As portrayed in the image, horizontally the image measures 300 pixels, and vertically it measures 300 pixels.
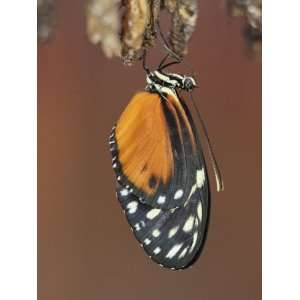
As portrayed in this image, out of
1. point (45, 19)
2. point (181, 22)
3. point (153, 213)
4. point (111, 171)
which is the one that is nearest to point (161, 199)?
point (153, 213)

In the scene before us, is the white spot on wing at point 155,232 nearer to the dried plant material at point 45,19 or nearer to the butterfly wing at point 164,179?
the butterfly wing at point 164,179

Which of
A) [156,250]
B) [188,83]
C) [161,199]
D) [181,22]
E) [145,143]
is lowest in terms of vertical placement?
[156,250]

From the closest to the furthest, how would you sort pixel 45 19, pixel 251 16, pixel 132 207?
pixel 251 16, pixel 132 207, pixel 45 19

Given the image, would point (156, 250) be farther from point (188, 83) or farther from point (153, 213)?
point (188, 83)

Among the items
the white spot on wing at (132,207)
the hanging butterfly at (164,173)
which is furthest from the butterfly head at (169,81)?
the white spot on wing at (132,207)

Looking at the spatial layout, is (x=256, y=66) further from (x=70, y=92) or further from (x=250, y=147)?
(x=70, y=92)

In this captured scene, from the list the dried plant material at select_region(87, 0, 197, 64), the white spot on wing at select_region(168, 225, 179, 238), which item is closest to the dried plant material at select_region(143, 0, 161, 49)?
the dried plant material at select_region(87, 0, 197, 64)

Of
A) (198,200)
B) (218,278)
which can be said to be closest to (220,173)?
(198,200)
